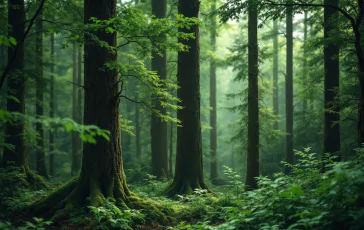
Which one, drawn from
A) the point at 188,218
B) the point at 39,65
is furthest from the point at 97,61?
the point at 39,65

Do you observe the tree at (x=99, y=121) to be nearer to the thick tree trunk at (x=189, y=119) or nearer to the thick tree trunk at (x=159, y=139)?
the thick tree trunk at (x=189, y=119)

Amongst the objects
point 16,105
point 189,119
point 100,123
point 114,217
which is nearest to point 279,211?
point 114,217

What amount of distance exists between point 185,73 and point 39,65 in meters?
7.74

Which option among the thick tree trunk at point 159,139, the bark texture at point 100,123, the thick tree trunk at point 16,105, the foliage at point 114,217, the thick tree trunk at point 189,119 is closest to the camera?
the foliage at point 114,217

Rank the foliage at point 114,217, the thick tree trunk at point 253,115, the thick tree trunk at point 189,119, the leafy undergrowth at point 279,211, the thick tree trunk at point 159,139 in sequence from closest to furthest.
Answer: the leafy undergrowth at point 279,211 → the foliage at point 114,217 → the thick tree trunk at point 189,119 → the thick tree trunk at point 253,115 → the thick tree trunk at point 159,139

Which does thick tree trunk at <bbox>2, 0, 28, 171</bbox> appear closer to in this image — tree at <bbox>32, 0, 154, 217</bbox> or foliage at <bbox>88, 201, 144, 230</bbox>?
tree at <bbox>32, 0, 154, 217</bbox>

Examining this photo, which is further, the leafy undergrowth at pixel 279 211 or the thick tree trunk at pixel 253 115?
the thick tree trunk at pixel 253 115

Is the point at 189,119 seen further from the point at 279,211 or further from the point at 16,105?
the point at 16,105

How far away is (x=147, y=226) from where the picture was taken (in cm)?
644

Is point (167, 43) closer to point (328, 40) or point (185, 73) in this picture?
point (185, 73)

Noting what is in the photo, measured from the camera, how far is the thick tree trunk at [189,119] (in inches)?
396

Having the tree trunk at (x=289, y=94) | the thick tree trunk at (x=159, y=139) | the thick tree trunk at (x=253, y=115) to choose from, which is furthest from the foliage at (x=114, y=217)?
the tree trunk at (x=289, y=94)

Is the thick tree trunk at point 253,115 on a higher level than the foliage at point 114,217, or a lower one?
higher

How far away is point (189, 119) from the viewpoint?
33.3 feet
